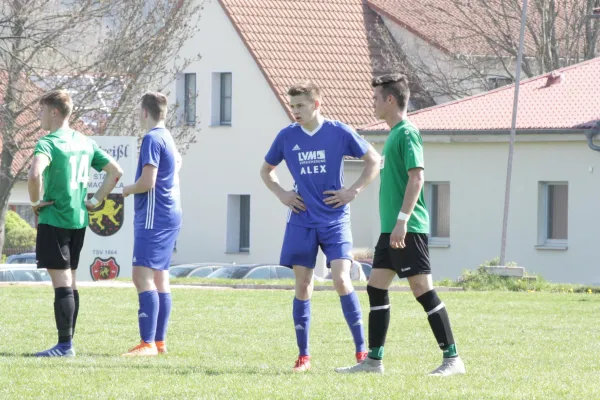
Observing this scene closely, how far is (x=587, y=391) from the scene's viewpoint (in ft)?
27.1

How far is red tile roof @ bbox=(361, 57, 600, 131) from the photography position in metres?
31.1

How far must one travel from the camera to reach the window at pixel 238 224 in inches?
1692

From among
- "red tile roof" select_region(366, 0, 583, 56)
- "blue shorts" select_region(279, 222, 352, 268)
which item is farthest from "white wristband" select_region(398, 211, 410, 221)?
"red tile roof" select_region(366, 0, 583, 56)

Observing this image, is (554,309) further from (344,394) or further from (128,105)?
(128,105)

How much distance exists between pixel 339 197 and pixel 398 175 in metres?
0.55

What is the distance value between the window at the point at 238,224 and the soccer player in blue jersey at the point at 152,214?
105ft

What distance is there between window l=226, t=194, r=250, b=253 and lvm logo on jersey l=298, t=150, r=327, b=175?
3306cm

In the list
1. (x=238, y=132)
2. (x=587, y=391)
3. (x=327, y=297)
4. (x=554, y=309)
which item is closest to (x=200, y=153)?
(x=238, y=132)

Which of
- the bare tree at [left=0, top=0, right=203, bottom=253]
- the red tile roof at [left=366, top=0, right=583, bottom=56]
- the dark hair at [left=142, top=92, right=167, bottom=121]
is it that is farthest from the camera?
the red tile roof at [left=366, top=0, right=583, bottom=56]

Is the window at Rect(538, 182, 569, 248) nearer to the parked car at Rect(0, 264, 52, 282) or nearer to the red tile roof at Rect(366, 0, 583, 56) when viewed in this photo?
the red tile roof at Rect(366, 0, 583, 56)

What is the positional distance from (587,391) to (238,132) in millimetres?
34255

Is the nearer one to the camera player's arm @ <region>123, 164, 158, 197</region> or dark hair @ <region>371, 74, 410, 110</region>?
dark hair @ <region>371, 74, 410, 110</region>

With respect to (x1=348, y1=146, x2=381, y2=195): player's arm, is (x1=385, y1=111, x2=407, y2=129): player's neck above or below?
above

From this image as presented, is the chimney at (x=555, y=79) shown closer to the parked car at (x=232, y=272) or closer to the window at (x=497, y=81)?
the window at (x=497, y=81)
